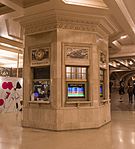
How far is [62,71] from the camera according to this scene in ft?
21.7

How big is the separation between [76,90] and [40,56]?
1760mm

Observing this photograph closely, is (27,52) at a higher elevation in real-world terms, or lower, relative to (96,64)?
higher

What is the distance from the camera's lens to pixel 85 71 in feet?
23.1

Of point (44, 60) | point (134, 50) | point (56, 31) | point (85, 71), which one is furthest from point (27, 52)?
point (134, 50)

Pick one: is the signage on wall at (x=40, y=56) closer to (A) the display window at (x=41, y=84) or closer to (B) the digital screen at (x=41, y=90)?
(A) the display window at (x=41, y=84)

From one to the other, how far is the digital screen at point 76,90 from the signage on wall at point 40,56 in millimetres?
1231

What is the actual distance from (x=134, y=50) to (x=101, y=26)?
17.9ft

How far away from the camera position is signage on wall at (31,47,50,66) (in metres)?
6.90

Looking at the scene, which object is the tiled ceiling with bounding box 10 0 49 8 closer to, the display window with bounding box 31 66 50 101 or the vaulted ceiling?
the vaulted ceiling

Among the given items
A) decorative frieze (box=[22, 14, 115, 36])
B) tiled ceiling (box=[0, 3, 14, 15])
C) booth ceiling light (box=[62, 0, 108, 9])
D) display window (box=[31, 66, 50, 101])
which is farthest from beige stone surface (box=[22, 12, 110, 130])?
tiled ceiling (box=[0, 3, 14, 15])

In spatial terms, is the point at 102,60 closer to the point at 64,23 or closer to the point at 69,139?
the point at 64,23

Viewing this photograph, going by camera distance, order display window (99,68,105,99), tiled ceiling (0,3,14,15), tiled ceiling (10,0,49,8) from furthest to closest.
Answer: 1. display window (99,68,105,99)
2. tiled ceiling (0,3,14,15)
3. tiled ceiling (10,0,49,8)

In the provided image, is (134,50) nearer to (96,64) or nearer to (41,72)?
(96,64)

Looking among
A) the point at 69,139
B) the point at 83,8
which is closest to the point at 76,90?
the point at 69,139
